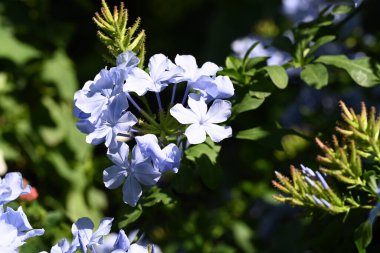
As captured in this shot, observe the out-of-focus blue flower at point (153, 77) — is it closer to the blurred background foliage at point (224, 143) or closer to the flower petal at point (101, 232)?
the flower petal at point (101, 232)

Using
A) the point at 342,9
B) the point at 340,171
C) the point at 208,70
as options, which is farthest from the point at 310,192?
the point at 342,9

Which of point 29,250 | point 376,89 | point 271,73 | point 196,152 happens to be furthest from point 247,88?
point 376,89

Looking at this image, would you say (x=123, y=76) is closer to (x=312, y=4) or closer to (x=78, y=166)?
(x=78, y=166)

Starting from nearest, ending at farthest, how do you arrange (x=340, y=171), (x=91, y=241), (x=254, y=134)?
(x=340, y=171) → (x=91, y=241) → (x=254, y=134)

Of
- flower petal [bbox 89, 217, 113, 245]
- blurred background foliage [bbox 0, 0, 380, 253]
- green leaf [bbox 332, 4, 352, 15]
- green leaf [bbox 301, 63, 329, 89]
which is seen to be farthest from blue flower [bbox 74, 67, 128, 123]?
blurred background foliage [bbox 0, 0, 380, 253]

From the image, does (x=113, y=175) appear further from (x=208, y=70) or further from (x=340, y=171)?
(x=340, y=171)

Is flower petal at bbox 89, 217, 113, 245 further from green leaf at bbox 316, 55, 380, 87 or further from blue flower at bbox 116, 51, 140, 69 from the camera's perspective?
green leaf at bbox 316, 55, 380, 87

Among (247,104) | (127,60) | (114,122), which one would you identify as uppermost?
(127,60)
